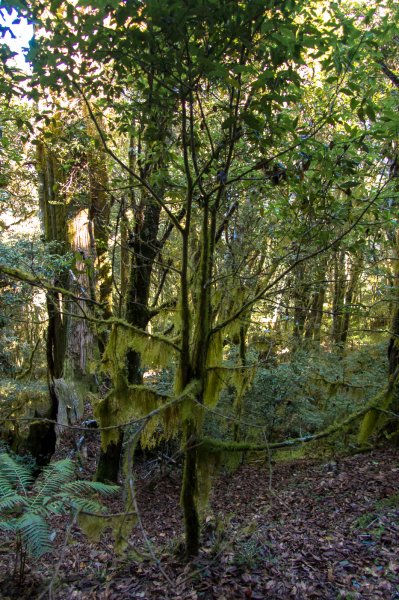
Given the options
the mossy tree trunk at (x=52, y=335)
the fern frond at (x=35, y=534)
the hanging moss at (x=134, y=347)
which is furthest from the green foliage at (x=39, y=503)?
the mossy tree trunk at (x=52, y=335)

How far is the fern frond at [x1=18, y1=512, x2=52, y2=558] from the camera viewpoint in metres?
3.69

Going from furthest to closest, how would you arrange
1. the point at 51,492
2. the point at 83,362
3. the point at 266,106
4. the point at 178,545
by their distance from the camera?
the point at 83,362
the point at 51,492
the point at 178,545
the point at 266,106

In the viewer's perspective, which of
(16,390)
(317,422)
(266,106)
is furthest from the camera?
(16,390)

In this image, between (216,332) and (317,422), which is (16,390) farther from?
(216,332)

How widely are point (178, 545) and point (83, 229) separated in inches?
240

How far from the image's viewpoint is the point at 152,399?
4.14 m

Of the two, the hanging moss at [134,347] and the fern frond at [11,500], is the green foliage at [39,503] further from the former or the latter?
the hanging moss at [134,347]

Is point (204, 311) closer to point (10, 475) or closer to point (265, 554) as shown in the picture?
point (265, 554)

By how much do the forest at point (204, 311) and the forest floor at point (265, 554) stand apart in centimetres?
3

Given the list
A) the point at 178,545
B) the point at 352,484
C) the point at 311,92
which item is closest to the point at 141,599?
the point at 178,545

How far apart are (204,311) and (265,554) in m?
2.76

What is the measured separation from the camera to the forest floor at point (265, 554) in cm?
377

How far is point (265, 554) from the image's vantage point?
4.45 metres

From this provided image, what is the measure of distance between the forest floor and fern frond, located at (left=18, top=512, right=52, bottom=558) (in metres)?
0.35
